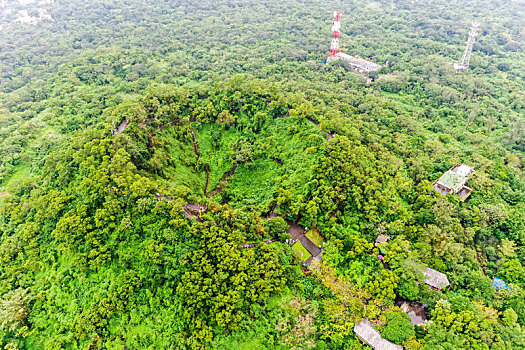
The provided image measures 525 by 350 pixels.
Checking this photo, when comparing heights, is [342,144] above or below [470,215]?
above

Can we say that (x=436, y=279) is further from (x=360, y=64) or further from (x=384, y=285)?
(x=360, y=64)

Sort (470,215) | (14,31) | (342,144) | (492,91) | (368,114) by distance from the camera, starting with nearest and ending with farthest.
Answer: (470,215), (342,144), (368,114), (492,91), (14,31)

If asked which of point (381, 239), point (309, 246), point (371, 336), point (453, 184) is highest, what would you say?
point (453, 184)

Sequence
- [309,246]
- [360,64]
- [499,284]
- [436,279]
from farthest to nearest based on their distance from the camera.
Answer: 1. [360,64]
2. [309,246]
3. [499,284]
4. [436,279]

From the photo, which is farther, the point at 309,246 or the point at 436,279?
the point at 309,246

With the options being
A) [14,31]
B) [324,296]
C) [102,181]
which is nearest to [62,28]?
[14,31]

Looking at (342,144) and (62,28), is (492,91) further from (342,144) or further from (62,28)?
(62,28)

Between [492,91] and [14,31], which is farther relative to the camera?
[14,31]

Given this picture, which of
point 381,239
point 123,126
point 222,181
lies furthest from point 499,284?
point 123,126
